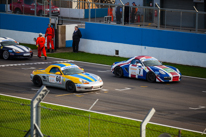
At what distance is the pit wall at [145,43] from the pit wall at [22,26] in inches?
171

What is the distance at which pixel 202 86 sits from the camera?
18703 mm

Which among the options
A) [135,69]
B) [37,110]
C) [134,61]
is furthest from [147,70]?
[37,110]

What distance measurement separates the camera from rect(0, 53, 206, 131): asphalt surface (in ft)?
43.6

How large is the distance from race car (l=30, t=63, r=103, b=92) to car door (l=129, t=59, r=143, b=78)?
3.24 m

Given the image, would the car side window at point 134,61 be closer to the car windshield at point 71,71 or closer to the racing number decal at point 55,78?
the car windshield at point 71,71

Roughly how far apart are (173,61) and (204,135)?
14567mm

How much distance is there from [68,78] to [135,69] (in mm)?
4441

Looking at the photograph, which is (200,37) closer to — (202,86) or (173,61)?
(173,61)

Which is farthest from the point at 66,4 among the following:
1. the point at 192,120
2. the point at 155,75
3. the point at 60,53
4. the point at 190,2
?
the point at 192,120

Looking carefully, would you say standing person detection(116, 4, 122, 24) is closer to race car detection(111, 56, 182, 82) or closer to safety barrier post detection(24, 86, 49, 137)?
race car detection(111, 56, 182, 82)

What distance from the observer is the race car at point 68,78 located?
16.3 m

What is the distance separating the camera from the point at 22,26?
33.3m

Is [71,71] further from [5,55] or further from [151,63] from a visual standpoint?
[5,55]

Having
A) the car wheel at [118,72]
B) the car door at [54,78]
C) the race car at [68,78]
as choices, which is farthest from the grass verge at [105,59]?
the car door at [54,78]
